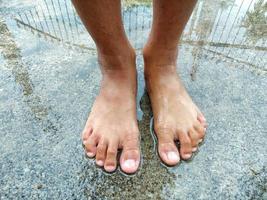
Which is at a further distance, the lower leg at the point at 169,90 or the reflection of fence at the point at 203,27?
the reflection of fence at the point at 203,27

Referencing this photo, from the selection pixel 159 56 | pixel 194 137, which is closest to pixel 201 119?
pixel 194 137

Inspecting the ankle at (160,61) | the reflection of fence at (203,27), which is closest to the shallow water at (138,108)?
the reflection of fence at (203,27)

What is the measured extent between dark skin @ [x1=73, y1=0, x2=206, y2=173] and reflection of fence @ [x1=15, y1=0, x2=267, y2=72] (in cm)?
45

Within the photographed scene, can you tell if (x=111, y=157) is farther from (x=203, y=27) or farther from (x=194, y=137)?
(x=203, y=27)

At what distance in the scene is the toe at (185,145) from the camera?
1146 millimetres

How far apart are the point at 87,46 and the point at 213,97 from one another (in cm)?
82

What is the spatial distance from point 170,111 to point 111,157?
33cm

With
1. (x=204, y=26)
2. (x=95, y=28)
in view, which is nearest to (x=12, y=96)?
(x=95, y=28)

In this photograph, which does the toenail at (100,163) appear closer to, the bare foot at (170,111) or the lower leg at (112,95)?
the lower leg at (112,95)

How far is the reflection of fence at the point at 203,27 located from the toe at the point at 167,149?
0.69 metres

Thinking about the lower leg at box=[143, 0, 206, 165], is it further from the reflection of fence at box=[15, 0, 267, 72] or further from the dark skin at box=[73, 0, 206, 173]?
the reflection of fence at box=[15, 0, 267, 72]

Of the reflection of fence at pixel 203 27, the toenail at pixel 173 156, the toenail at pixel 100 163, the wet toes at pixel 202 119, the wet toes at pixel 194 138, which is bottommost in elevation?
the toenail at pixel 100 163

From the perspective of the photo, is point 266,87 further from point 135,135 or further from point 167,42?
point 135,135

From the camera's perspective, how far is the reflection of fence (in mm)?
1692
